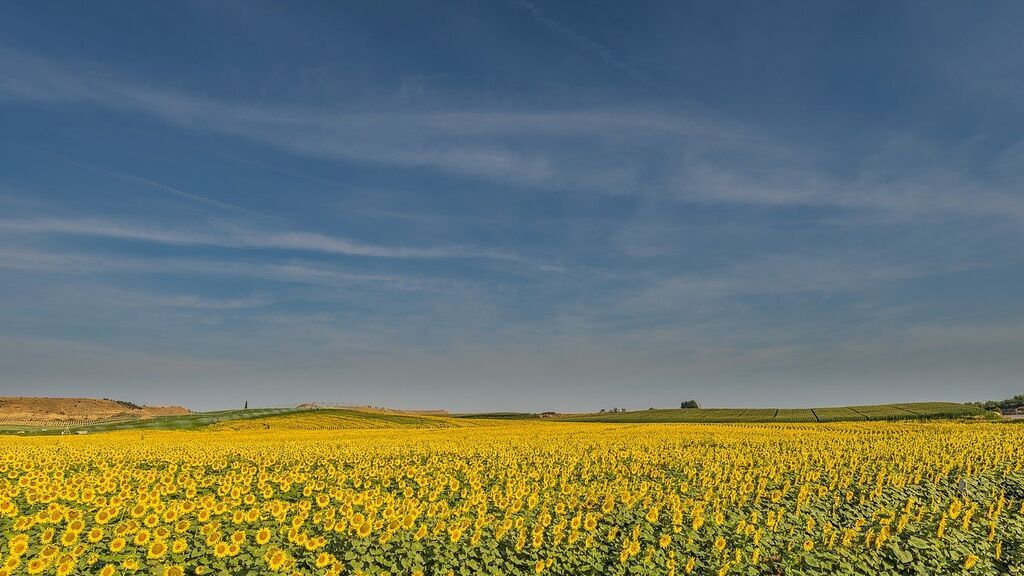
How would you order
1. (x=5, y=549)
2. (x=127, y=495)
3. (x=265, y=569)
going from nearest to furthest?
(x=265, y=569)
(x=5, y=549)
(x=127, y=495)

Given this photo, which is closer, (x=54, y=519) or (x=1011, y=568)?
(x=54, y=519)

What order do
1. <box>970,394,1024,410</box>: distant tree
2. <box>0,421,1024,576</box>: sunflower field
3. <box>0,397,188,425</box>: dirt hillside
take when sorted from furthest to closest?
<box>0,397,188,425</box>: dirt hillside
<box>970,394,1024,410</box>: distant tree
<box>0,421,1024,576</box>: sunflower field

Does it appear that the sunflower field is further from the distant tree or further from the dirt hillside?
the dirt hillside

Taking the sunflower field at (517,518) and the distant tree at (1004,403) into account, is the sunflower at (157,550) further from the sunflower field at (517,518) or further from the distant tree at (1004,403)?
the distant tree at (1004,403)

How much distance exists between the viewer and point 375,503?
416 inches

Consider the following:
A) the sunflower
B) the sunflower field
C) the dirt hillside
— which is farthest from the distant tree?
the dirt hillside

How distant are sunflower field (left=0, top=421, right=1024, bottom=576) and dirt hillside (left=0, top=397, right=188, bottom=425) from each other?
4100 inches

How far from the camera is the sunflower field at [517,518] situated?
8883 mm

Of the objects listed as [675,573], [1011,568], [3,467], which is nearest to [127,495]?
[3,467]

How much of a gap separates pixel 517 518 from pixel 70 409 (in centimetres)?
13428

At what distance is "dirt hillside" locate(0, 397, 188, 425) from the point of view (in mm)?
101981

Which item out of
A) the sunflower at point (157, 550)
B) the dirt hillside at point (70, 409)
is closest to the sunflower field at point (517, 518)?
the sunflower at point (157, 550)

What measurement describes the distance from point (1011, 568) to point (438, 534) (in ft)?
35.6

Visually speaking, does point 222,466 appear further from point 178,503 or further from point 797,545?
point 797,545
